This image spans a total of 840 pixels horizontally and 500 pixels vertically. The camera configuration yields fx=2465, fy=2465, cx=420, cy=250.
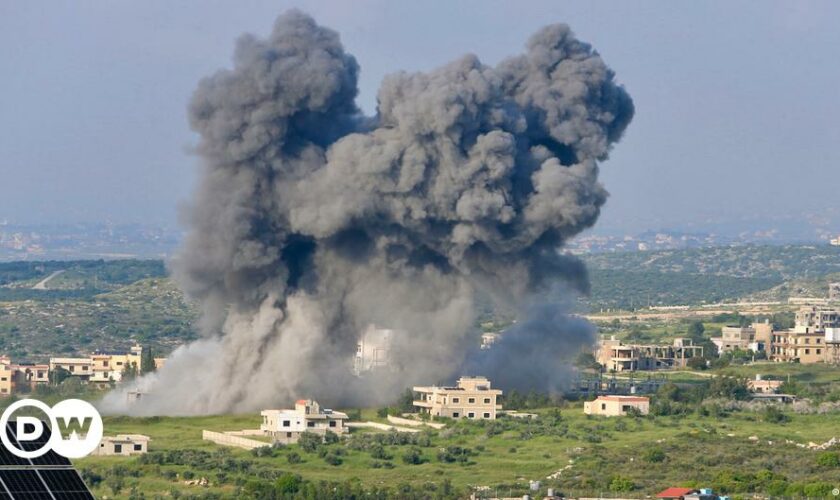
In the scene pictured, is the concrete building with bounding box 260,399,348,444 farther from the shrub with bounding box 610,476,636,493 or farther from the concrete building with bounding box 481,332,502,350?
the shrub with bounding box 610,476,636,493

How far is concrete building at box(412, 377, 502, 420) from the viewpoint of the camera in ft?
299

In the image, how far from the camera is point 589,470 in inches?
2933

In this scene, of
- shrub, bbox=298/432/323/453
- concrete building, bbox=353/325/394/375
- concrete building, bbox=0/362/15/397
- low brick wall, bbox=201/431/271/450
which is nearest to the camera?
shrub, bbox=298/432/323/453

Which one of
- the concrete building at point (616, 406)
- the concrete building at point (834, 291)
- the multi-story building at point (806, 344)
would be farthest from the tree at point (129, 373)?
the concrete building at point (834, 291)

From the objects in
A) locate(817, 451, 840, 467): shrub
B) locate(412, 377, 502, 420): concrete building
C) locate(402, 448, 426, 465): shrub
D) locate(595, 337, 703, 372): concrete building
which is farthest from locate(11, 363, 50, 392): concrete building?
locate(817, 451, 840, 467): shrub

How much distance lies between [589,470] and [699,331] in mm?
65279

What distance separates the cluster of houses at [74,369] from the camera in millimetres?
105875

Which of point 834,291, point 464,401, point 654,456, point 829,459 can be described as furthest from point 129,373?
point 834,291

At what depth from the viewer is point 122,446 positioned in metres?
79.6

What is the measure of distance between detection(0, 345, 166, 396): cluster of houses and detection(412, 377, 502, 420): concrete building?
19.0m

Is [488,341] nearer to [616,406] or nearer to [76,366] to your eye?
[76,366]

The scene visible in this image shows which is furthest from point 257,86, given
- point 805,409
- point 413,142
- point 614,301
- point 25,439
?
point 614,301

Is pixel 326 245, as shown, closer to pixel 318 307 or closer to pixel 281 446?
pixel 318 307

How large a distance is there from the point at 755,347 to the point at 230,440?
46.1 metres
